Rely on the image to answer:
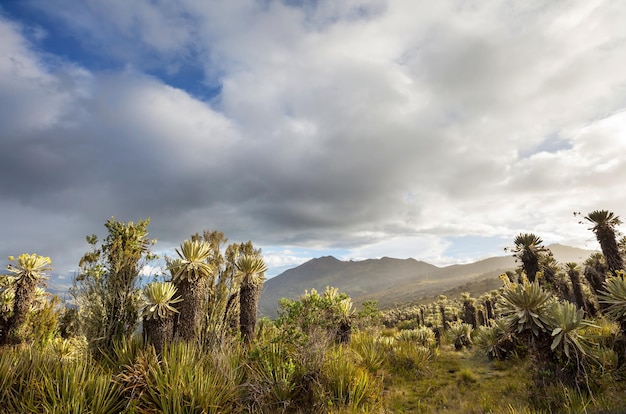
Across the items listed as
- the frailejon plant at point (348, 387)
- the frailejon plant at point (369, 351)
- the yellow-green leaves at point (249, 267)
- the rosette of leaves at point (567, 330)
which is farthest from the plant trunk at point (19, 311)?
the rosette of leaves at point (567, 330)

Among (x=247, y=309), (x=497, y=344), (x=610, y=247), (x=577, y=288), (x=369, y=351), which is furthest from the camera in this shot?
(x=577, y=288)

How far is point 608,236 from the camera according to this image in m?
13.9

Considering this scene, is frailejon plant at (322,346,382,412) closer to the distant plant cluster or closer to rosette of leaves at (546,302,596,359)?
the distant plant cluster

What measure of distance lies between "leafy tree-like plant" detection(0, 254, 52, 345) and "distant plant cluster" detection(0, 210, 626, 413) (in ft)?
0.17

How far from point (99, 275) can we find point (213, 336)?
4.41 metres

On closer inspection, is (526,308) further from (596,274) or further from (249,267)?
(596,274)

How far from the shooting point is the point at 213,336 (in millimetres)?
11000

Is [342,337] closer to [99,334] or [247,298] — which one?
[247,298]

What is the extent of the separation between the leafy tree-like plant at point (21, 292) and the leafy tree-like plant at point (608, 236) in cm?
2579

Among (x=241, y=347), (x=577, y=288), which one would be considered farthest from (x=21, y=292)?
(x=577, y=288)

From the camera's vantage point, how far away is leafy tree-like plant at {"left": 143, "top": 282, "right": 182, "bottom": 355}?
29.9 feet

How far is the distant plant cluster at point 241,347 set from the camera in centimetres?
671

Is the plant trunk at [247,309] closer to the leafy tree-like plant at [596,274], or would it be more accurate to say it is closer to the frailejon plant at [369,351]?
the frailejon plant at [369,351]

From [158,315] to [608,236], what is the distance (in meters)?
18.7
